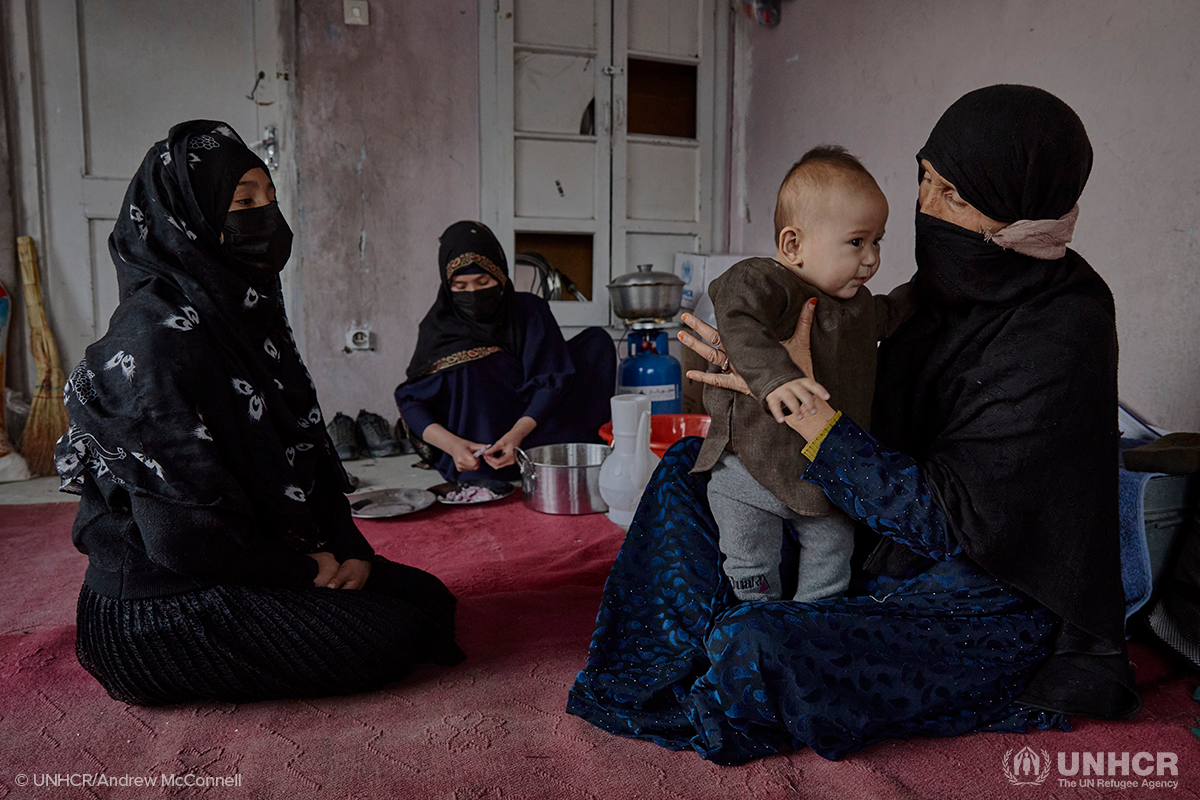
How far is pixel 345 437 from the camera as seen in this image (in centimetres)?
410

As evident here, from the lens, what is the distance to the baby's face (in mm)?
1385

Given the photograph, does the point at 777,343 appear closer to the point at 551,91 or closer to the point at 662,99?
the point at 551,91

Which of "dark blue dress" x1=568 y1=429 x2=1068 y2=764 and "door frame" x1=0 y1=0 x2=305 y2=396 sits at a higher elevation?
"door frame" x1=0 y1=0 x2=305 y2=396

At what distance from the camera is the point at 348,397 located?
4.43 meters

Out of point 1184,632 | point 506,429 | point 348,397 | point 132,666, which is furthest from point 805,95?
point 132,666

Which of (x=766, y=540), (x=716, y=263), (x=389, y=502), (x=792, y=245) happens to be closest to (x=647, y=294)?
(x=716, y=263)

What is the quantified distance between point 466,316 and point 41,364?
221 centimetres

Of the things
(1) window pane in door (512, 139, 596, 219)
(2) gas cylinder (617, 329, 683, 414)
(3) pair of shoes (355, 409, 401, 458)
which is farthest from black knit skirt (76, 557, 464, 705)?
(1) window pane in door (512, 139, 596, 219)

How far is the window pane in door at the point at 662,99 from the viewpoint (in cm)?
490

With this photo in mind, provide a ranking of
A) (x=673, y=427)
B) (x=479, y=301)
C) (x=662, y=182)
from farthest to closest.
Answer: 1. (x=662, y=182)
2. (x=479, y=301)
3. (x=673, y=427)

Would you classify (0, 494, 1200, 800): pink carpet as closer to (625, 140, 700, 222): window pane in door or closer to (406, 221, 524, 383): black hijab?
(406, 221, 524, 383): black hijab

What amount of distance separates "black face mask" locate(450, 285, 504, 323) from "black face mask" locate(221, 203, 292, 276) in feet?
5.53

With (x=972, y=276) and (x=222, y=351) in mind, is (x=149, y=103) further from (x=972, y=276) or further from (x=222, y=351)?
(x=972, y=276)

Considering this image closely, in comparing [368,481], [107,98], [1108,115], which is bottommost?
[368,481]
